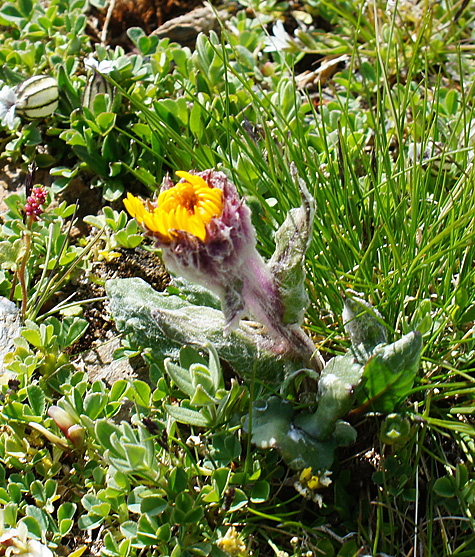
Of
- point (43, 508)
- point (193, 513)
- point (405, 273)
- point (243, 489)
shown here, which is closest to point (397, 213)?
point (405, 273)

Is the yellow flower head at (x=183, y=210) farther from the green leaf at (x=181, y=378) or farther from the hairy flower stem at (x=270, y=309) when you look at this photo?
the green leaf at (x=181, y=378)

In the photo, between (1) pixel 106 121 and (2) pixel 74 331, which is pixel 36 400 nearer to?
(2) pixel 74 331

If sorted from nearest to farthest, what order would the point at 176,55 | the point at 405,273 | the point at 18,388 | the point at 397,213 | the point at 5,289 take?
1. the point at 405,273
2. the point at 397,213
3. the point at 18,388
4. the point at 5,289
5. the point at 176,55

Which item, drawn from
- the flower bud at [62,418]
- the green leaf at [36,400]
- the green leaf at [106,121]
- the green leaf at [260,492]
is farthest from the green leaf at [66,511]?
the green leaf at [106,121]

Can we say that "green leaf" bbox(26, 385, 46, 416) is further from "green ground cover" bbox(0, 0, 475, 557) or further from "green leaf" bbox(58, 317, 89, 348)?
"green leaf" bbox(58, 317, 89, 348)

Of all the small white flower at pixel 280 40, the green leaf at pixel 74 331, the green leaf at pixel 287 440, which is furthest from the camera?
the small white flower at pixel 280 40

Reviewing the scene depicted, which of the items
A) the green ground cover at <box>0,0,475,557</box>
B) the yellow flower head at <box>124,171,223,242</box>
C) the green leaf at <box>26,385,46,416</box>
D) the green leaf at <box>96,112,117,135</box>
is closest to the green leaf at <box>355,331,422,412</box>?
the green ground cover at <box>0,0,475,557</box>

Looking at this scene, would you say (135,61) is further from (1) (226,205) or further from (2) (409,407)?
(2) (409,407)
